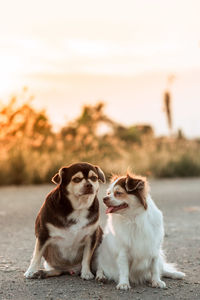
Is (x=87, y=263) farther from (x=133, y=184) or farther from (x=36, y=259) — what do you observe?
(x=133, y=184)

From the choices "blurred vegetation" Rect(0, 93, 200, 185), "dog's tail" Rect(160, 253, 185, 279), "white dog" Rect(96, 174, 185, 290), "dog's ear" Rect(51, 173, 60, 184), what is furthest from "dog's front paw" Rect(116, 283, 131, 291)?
"blurred vegetation" Rect(0, 93, 200, 185)

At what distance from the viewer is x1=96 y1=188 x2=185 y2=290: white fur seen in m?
5.10

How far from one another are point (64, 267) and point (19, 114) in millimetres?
14379

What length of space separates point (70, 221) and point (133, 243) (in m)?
0.67

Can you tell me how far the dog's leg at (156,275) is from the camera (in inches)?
206

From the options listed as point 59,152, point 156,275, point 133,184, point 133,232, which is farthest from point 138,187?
point 59,152

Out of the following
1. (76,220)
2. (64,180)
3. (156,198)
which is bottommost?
(156,198)

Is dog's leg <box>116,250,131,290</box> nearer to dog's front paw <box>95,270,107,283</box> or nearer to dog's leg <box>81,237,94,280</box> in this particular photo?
dog's front paw <box>95,270,107,283</box>

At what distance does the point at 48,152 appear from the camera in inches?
782

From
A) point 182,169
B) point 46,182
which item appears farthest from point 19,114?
point 182,169

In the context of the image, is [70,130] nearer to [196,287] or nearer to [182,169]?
[182,169]

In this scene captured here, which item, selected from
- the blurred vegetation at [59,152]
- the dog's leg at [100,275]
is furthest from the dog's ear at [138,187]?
the blurred vegetation at [59,152]

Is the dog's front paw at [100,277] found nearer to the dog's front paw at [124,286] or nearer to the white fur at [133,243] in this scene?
the white fur at [133,243]

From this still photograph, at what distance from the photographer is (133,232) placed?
5.12 metres
